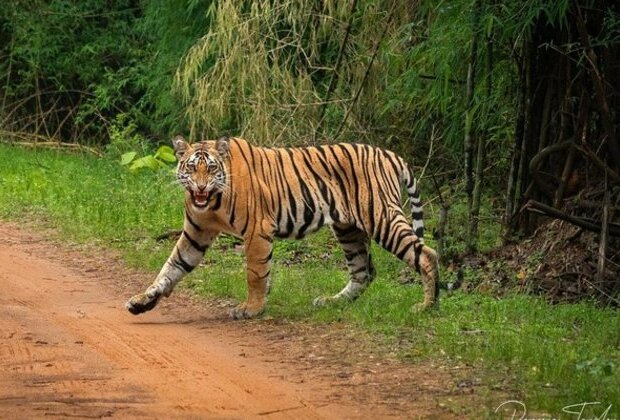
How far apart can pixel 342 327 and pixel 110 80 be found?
507 inches

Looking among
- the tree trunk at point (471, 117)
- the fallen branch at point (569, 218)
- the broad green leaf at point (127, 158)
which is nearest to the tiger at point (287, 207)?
the fallen branch at point (569, 218)

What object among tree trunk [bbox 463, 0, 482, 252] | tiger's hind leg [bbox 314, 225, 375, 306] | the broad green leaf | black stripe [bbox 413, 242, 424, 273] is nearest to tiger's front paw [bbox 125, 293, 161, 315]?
tiger's hind leg [bbox 314, 225, 375, 306]

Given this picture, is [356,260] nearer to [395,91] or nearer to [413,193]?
[413,193]

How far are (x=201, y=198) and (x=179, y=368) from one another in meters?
2.00

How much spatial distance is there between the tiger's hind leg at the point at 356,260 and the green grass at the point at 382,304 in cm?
16

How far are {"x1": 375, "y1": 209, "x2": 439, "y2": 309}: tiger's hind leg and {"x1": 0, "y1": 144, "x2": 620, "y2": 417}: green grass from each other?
6.6 inches

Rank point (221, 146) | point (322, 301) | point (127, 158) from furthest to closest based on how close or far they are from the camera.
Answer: point (127, 158) < point (322, 301) < point (221, 146)

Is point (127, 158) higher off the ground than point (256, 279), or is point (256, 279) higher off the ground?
point (256, 279)

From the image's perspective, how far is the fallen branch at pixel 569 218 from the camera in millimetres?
9453

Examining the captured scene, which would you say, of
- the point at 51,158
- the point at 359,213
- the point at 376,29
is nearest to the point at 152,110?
the point at 51,158

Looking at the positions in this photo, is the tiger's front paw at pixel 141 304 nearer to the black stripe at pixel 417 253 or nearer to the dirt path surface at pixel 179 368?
the dirt path surface at pixel 179 368

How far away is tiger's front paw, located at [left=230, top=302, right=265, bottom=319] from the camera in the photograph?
9.16 metres

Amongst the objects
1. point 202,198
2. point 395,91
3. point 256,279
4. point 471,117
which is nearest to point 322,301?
point 256,279

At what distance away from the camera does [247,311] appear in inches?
361
